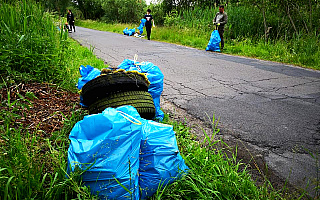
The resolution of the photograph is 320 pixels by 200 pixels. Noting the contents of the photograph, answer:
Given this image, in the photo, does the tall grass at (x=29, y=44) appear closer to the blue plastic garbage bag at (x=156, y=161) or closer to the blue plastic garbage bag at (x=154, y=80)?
the blue plastic garbage bag at (x=154, y=80)

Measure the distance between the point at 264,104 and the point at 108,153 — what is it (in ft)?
9.94

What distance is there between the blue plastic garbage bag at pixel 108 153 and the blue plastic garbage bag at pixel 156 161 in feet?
0.30

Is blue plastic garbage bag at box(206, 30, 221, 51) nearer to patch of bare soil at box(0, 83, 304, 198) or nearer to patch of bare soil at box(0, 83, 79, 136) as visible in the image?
patch of bare soil at box(0, 83, 304, 198)

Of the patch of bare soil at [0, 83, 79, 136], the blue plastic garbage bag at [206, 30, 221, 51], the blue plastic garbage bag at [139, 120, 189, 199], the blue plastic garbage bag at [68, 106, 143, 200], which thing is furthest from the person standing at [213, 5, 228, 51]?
the blue plastic garbage bag at [68, 106, 143, 200]

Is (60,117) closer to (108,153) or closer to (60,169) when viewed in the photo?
(60,169)

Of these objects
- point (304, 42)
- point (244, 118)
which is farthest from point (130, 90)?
point (304, 42)

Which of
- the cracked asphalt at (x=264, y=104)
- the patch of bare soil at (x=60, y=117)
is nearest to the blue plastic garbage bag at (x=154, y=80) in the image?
the patch of bare soil at (x=60, y=117)

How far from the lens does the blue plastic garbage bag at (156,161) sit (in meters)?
1.77

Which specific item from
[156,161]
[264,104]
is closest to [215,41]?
[264,104]

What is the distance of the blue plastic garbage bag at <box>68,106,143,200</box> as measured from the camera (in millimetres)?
1602

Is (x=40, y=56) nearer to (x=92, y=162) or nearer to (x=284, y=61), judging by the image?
(x=92, y=162)

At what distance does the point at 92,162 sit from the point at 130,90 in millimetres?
1174

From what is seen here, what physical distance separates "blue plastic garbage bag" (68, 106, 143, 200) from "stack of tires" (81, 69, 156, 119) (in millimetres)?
756

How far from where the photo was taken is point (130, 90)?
268 cm
